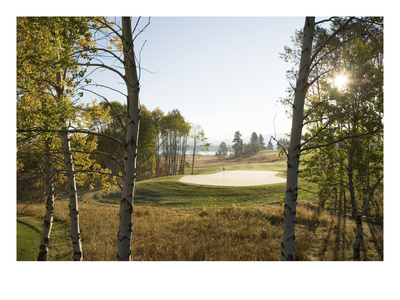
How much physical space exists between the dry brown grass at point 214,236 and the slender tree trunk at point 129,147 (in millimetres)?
4019

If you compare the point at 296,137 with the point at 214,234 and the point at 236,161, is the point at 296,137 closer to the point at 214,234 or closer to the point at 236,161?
the point at 214,234

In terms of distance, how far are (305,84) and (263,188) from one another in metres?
12.9

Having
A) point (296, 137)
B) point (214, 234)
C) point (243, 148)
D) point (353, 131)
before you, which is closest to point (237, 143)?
point (243, 148)

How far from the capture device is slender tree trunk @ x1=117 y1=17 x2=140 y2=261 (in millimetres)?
2600

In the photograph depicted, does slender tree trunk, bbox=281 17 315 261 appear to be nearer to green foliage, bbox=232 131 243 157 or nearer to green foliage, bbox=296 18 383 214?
green foliage, bbox=296 18 383 214

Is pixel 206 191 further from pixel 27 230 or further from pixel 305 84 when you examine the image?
pixel 305 84

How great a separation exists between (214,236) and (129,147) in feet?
19.3

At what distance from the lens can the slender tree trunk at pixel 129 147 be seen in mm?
2600

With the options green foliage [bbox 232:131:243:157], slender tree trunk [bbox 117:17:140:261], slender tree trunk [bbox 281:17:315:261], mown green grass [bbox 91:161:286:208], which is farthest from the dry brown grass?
green foliage [bbox 232:131:243:157]

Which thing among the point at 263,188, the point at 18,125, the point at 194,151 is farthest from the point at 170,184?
the point at 18,125

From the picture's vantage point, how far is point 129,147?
Answer: 2602 millimetres

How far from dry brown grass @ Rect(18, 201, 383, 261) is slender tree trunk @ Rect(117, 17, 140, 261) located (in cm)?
402

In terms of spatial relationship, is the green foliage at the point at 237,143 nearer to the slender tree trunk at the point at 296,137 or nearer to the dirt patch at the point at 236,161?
the dirt patch at the point at 236,161

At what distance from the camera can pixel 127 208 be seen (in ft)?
8.56
